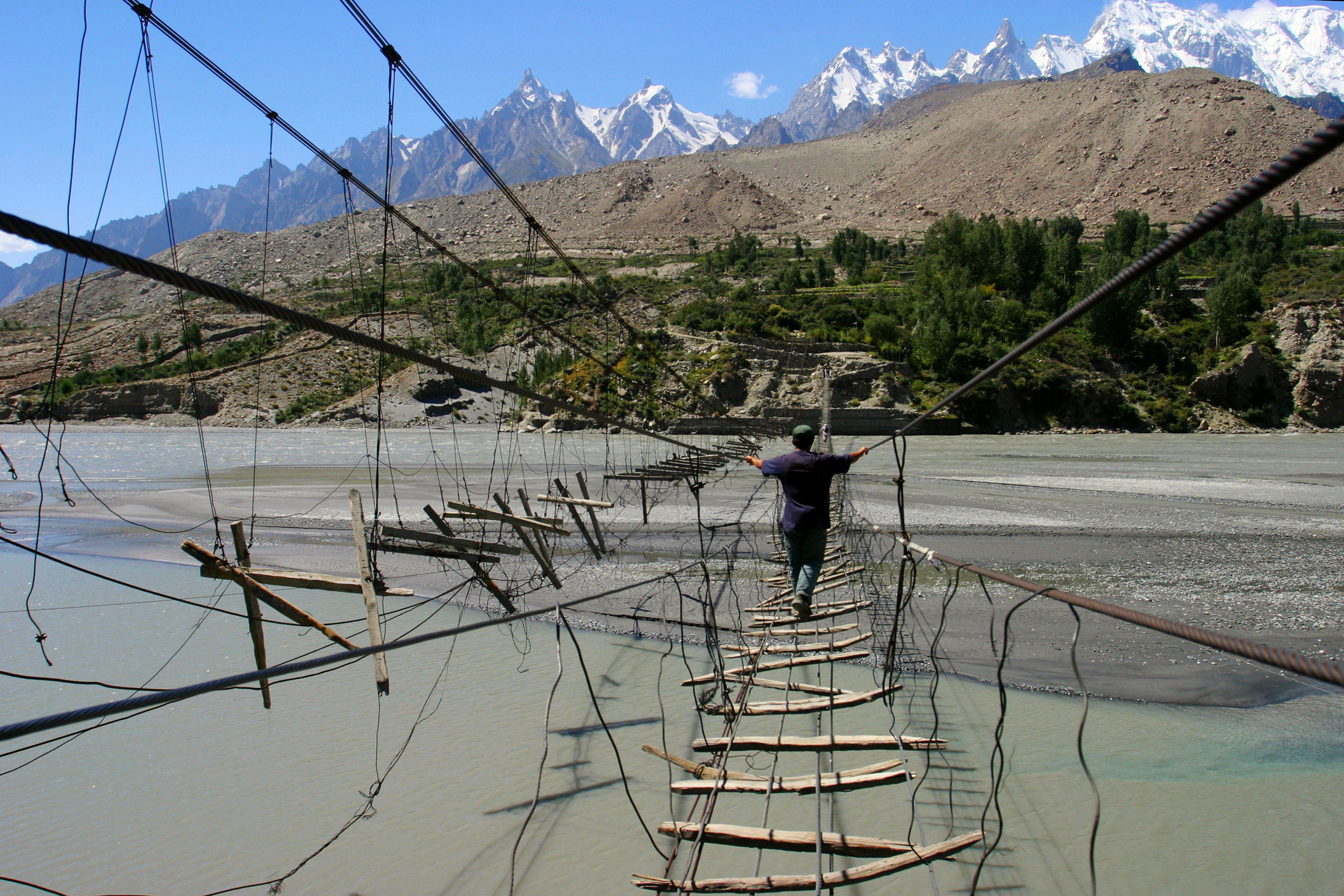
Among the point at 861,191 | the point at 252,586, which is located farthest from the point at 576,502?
the point at 861,191

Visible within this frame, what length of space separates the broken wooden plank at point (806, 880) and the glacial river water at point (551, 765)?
3.85 feet

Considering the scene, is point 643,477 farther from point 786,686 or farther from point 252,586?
point 252,586

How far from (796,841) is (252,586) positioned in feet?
10.8

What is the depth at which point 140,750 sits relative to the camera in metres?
6.36

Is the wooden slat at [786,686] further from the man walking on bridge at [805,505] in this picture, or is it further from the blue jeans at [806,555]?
the blue jeans at [806,555]

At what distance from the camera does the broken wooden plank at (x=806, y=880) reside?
3.01m

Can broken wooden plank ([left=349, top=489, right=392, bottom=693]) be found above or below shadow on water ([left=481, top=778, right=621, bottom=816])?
→ above

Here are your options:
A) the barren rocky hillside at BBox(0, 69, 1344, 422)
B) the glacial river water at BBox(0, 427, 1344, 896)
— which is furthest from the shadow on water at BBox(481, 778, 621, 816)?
the barren rocky hillside at BBox(0, 69, 1344, 422)

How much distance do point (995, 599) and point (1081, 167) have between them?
295 feet

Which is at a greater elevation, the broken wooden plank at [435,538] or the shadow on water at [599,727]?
the broken wooden plank at [435,538]

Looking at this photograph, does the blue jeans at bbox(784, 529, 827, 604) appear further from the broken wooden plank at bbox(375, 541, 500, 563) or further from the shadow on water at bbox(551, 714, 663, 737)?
the broken wooden plank at bbox(375, 541, 500, 563)

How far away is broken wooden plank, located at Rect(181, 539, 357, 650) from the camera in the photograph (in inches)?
177

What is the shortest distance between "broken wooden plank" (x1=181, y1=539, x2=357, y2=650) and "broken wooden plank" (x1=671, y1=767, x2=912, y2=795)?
2196 mm

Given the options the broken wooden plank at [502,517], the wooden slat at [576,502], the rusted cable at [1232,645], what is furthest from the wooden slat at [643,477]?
the rusted cable at [1232,645]
